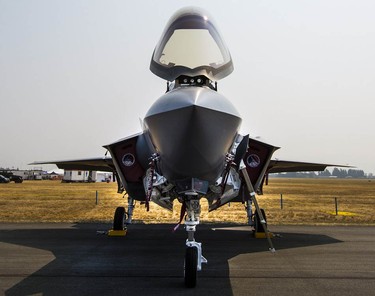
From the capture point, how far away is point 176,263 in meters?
7.00

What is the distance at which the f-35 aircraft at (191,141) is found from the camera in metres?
4.31

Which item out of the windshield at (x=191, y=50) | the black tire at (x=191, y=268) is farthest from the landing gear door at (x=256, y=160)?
the black tire at (x=191, y=268)

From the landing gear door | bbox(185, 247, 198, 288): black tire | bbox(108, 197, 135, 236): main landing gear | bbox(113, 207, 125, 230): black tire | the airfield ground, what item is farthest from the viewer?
bbox(113, 207, 125, 230): black tire

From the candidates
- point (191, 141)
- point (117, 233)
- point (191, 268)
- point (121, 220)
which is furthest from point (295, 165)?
point (191, 141)

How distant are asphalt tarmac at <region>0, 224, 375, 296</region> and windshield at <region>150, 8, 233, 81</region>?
321 cm

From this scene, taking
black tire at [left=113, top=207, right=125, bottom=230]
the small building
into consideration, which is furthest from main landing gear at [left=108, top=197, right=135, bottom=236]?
the small building

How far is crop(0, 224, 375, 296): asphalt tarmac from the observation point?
17.3ft

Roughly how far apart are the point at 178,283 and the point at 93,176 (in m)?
62.8

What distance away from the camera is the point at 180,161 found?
183 inches

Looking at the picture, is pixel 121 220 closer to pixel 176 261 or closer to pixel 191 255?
pixel 176 261

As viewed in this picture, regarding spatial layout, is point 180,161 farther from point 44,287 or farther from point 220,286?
point 44,287

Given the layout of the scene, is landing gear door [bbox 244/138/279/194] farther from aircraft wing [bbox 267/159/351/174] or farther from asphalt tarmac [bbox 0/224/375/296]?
aircraft wing [bbox 267/159/351/174]

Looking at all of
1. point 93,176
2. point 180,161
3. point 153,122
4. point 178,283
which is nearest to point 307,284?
point 178,283

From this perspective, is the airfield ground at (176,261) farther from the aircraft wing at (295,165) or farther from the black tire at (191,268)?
the aircraft wing at (295,165)
